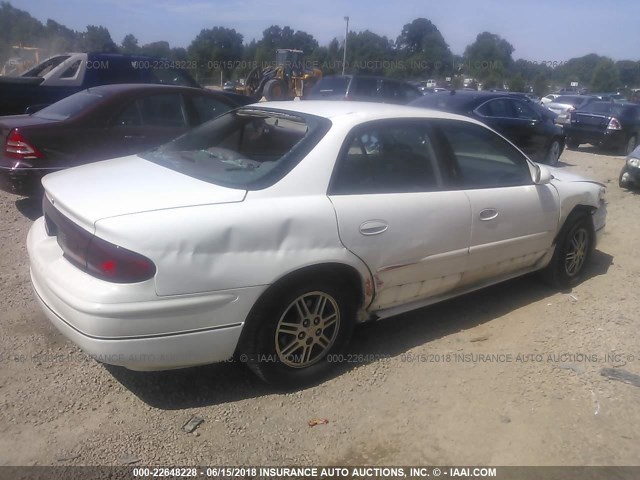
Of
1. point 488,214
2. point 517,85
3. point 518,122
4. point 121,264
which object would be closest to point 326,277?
point 121,264

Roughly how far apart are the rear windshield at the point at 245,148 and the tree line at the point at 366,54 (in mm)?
19557

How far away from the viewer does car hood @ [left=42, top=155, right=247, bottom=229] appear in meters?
2.80

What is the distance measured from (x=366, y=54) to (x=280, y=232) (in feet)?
152

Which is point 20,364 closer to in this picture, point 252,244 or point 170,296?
point 170,296

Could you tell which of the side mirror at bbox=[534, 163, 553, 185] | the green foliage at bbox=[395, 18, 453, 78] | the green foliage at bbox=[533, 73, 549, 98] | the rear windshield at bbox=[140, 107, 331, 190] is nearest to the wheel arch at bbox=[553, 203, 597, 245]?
the side mirror at bbox=[534, 163, 553, 185]

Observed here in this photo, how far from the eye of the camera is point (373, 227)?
3.31 meters

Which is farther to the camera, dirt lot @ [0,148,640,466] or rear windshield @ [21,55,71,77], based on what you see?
rear windshield @ [21,55,71,77]

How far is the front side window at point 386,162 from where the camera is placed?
10.9ft

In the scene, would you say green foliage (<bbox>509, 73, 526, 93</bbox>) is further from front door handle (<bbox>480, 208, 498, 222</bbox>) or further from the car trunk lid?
front door handle (<bbox>480, 208, 498, 222</bbox>)

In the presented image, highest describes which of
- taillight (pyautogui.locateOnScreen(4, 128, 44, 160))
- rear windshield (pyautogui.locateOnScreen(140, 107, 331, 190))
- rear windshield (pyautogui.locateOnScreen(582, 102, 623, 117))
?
rear windshield (pyautogui.locateOnScreen(140, 107, 331, 190))

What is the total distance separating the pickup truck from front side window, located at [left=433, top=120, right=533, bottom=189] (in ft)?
20.5

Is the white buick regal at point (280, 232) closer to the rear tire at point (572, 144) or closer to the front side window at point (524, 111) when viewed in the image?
the front side window at point (524, 111)

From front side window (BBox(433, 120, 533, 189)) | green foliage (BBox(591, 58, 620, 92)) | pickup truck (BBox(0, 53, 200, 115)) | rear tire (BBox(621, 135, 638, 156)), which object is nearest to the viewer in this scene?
front side window (BBox(433, 120, 533, 189))

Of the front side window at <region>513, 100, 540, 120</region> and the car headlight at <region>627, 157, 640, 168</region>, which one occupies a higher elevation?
the front side window at <region>513, 100, 540, 120</region>
